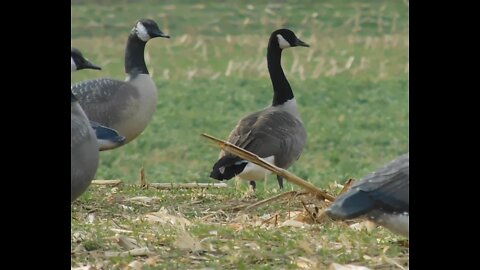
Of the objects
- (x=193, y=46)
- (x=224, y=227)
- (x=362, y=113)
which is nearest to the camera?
(x=224, y=227)

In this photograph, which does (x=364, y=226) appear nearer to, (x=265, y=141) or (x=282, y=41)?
(x=265, y=141)

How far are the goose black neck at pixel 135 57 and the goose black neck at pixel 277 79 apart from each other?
1466 millimetres

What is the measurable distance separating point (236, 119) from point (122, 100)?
8.99m

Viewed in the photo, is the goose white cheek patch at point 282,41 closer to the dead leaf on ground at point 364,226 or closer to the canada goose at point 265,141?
the canada goose at point 265,141

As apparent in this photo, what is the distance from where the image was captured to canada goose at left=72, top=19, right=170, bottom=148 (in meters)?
12.6

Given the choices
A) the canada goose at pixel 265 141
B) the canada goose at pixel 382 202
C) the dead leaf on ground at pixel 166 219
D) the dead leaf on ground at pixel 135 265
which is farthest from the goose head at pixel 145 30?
the dead leaf on ground at pixel 135 265

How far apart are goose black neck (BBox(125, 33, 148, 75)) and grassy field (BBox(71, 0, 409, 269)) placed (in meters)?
2.08

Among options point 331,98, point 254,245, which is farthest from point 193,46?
point 254,245

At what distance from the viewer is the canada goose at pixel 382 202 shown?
6723 millimetres

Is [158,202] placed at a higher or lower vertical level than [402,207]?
lower

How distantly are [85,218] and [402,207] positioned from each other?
266 cm
